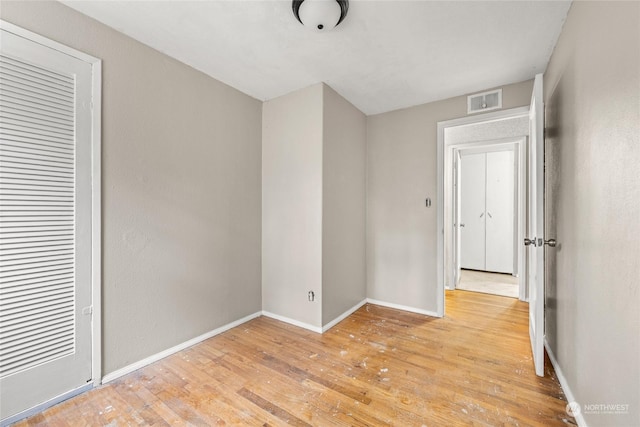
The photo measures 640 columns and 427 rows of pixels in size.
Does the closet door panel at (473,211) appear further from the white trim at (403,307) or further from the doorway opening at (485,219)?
the white trim at (403,307)

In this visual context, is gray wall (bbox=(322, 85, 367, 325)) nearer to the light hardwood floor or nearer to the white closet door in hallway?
the light hardwood floor

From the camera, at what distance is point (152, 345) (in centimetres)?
203

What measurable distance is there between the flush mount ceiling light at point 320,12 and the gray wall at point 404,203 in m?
1.73

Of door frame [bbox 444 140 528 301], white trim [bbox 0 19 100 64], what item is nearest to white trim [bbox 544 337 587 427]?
door frame [bbox 444 140 528 301]

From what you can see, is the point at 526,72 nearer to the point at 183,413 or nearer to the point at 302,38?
the point at 302,38

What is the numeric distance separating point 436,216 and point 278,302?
1966mm

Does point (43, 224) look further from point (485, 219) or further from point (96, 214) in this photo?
point (485, 219)

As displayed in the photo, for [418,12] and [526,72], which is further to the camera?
[526,72]

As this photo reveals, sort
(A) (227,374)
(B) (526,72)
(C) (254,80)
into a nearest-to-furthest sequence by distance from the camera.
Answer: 1. (A) (227,374)
2. (B) (526,72)
3. (C) (254,80)

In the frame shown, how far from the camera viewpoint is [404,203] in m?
3.17

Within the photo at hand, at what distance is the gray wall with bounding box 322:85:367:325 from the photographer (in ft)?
8.69

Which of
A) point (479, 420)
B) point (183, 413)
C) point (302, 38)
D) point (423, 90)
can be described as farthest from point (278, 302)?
point (423, 90)

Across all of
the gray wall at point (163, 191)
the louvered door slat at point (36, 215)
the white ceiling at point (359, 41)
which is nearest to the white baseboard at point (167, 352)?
the gray wall at point (163, 191)

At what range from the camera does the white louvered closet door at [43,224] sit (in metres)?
1.43
